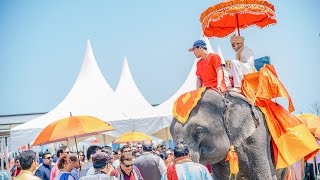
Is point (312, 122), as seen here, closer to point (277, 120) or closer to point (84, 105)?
point (277, 120)

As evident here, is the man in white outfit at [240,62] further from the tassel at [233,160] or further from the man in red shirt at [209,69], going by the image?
the tassel at [233,160]

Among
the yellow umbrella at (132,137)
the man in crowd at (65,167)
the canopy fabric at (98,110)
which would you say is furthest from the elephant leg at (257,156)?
the canopy fabric at (98,110)

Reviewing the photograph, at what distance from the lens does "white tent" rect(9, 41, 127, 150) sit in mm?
14101

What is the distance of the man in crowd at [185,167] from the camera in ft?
15.1

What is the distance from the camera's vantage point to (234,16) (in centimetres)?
711

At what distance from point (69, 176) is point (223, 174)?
2075 millimetres

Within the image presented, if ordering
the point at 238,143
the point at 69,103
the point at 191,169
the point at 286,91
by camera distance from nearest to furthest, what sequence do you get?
1. the point at 191,169
2. the point at 238,143
3. the point at 286,91
4. the point at 69,103

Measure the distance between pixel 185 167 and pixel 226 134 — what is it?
80 cm

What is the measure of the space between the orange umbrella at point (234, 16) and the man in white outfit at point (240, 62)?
0.40 m

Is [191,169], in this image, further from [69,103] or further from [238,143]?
[69,103]

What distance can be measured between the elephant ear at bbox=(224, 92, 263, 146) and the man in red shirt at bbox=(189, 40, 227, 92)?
0.22 m

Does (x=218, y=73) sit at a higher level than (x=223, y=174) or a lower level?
higher

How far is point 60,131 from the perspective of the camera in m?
7.24

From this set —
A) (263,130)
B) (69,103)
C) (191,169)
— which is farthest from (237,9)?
(69,103)
